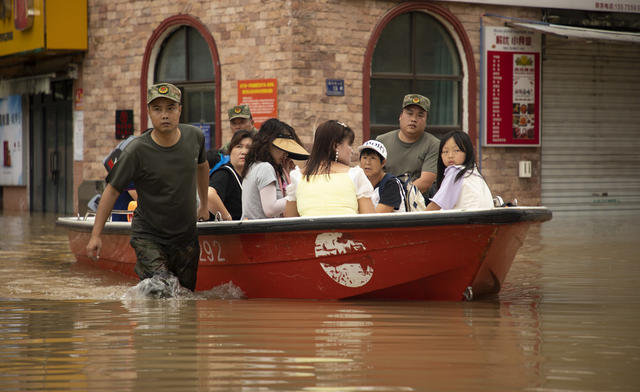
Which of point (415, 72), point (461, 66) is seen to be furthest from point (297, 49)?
point (461, 66)

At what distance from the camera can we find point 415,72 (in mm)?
17000

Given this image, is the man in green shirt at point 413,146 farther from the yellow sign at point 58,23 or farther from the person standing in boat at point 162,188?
the yellow sign at point 58,23

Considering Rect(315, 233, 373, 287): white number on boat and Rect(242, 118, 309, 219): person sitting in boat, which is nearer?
Rect(315, 233, 373, 287): white number on boat

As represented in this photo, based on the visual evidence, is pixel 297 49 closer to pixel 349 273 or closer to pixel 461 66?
pixel 461 66

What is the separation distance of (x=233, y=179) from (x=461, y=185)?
202 cm

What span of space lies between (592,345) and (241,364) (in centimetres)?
192

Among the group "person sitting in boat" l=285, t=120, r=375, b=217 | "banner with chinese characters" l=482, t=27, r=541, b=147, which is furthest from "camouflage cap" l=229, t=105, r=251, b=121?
"banner with chinese characters" l=482, t=27, r=541, b=147

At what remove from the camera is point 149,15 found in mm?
17797

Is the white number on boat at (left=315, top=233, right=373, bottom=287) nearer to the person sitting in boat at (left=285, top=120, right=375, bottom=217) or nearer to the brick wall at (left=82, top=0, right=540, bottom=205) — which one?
the person sitting in boat at (left=285, top=120, right=375, bottom=217)

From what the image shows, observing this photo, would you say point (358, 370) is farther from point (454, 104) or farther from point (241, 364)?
point (454, 104)

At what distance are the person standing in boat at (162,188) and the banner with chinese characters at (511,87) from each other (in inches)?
414

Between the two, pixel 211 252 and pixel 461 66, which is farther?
pixel 461 66

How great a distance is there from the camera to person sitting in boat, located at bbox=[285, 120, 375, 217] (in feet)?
23.4

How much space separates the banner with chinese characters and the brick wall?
18 cm
